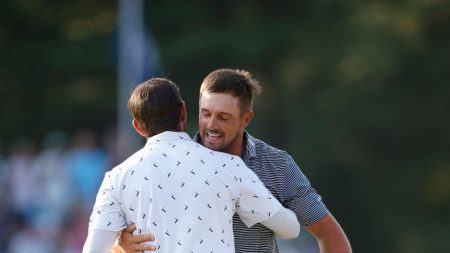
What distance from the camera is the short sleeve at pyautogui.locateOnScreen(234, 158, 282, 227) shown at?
592 cm

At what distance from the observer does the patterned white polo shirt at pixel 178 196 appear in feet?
19.0

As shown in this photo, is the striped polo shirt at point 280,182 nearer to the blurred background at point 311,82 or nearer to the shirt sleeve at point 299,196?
the shirt sleeve at point 299,196

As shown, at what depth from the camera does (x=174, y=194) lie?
5.81 m

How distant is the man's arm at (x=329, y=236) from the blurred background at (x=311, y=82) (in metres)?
21.9

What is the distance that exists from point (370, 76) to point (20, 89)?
777cm

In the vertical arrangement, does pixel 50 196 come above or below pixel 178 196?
below

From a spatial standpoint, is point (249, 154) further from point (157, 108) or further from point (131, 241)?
point (131, 241)

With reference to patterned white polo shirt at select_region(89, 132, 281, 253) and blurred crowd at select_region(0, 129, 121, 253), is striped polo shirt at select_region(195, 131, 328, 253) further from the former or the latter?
blurred crowd at select_region(0, 129, 121, 253)

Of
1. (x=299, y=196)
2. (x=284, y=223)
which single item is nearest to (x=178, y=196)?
(x=284, y=223)

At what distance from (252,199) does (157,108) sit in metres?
0.54

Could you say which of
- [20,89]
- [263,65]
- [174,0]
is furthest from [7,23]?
[263,65]

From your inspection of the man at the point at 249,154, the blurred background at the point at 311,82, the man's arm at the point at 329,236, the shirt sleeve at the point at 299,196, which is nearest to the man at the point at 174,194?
the man at the point at 249,154

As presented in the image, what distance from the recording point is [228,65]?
29.7m

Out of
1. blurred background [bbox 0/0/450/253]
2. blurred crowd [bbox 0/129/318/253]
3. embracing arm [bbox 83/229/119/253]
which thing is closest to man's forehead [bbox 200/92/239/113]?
embracing arm [bbox 83/229/119/253]
